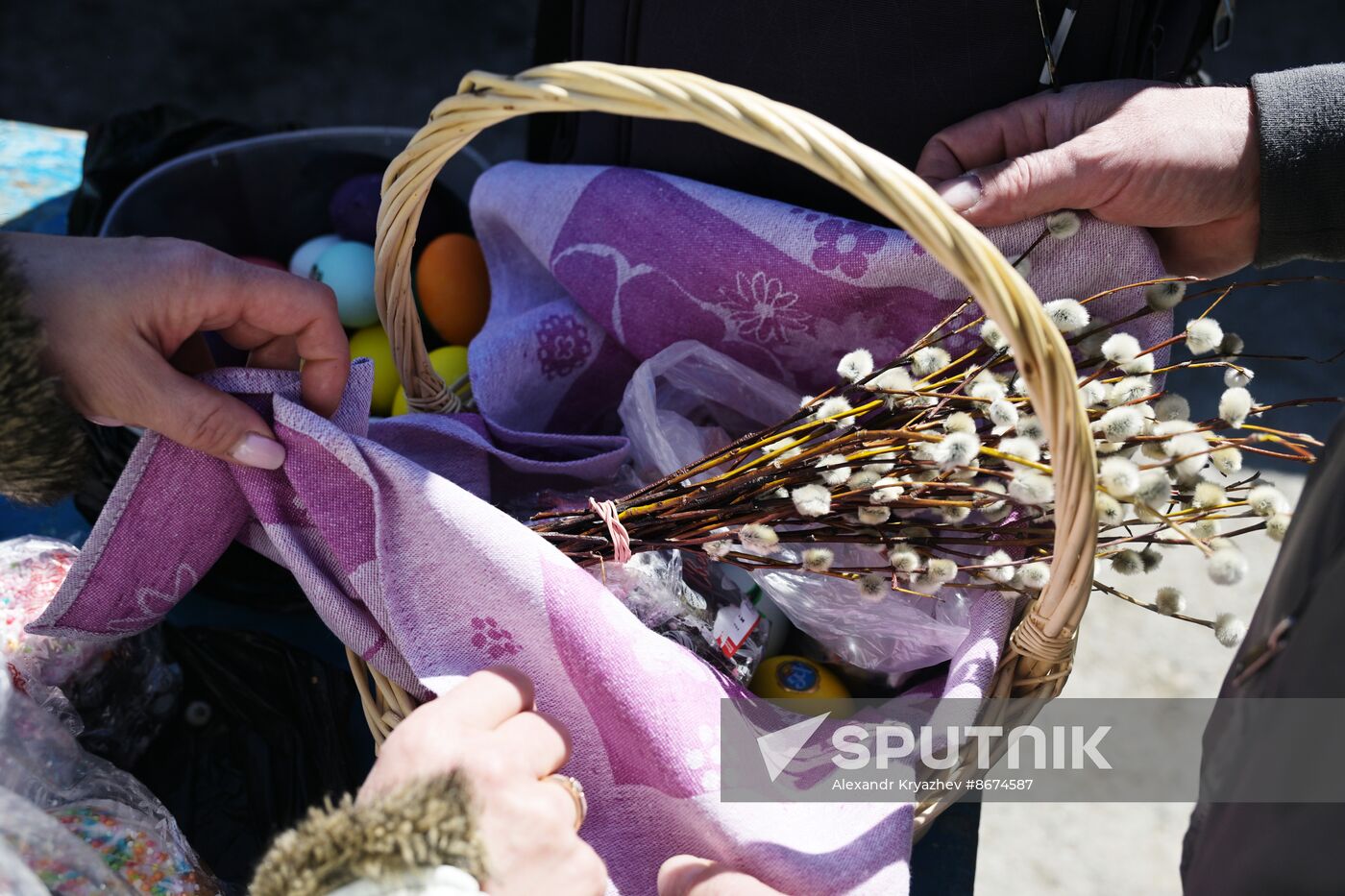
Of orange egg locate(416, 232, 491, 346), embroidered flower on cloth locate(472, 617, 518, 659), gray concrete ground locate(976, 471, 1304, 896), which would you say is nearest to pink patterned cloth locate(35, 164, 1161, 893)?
embroidered flower on cloth locate(472, 617, 518, 659)

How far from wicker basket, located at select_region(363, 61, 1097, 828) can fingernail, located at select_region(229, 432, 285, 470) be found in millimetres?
257

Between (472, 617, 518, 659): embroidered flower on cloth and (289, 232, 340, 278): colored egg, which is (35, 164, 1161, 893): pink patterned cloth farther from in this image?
(289, 232, 340, 278): colored egg

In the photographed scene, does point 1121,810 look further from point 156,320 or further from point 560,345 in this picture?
point 156,320

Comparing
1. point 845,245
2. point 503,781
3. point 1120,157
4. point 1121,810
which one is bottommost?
point 1121,810

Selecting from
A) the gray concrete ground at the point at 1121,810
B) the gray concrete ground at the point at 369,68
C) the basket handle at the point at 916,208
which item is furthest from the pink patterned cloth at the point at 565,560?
the gray concrete ground at the point at 369,68

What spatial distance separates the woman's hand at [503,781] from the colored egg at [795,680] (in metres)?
0.27

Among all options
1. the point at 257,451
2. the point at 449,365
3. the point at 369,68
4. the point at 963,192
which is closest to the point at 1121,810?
the point at 963,192

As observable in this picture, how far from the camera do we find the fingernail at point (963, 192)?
0.79 meters

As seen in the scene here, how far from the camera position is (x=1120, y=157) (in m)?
0.77

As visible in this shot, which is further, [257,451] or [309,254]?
[309,254]

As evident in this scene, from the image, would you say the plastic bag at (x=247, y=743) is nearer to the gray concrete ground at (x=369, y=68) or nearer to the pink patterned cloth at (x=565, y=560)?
the pink patterned cloth at (x=565, y=560)

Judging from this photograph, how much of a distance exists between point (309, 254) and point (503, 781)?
87 cm

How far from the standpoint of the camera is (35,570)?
0.84 meters

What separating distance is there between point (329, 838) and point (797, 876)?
1.08ft
